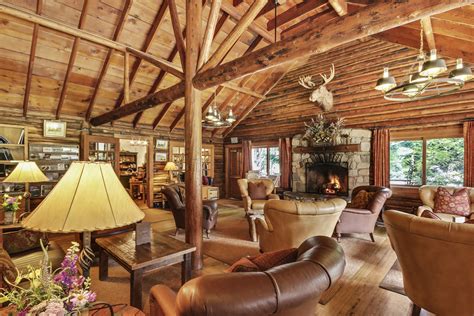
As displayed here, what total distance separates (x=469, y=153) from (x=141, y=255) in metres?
6.25

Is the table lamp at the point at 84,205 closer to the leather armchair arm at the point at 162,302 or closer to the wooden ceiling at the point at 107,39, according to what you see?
the leather armchair arm at the point at 162,302

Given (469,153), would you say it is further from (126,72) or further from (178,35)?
(126,72)

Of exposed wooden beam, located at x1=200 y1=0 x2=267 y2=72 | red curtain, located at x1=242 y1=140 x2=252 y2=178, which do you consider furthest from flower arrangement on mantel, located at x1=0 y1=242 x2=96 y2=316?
red curtain, located at x1=242 y1=140 x2=252 y2=178

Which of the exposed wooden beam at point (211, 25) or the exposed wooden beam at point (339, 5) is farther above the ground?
the exposed wooden beam at point (339, 5)

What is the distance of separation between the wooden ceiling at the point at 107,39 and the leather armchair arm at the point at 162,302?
3091mm

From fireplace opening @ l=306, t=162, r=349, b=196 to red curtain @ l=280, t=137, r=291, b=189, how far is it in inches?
25.6

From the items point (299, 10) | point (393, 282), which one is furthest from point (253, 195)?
point (299, 10)

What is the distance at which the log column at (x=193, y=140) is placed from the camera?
320 centimetres

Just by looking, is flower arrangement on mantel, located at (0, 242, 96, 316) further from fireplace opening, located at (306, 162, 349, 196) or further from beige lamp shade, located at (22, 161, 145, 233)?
fireplace opening, located at (306, 162, 349, 196)

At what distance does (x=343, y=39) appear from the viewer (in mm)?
2152

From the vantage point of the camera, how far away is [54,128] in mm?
5773

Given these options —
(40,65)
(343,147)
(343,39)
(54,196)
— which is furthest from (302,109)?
(54,196)

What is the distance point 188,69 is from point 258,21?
10.1ft

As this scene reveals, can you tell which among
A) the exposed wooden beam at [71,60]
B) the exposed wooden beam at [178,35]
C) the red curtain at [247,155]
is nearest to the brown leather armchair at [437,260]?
the exposed wooden beam at [178,35]
